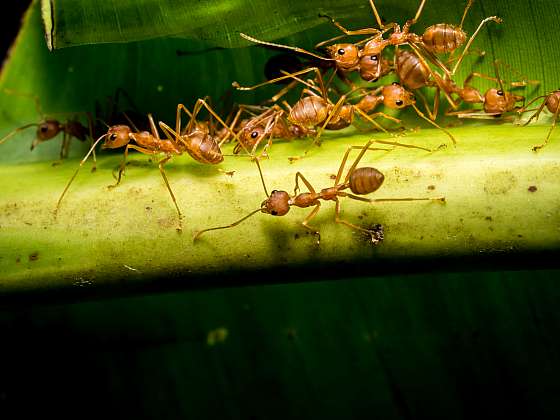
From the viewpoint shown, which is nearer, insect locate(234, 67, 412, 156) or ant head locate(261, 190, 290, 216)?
ant head locate(261, 190, 290, 216)

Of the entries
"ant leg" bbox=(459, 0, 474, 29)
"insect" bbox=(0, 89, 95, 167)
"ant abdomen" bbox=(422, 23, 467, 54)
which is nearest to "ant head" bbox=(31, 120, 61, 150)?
"insect" bbox=(0, 89, 95, 167)

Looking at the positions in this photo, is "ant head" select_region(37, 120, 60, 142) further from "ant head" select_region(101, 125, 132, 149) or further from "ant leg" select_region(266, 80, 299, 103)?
"ant leg" select_region(266, 80, 299, 103)

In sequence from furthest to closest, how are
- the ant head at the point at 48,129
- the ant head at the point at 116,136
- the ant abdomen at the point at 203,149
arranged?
the ant head at the point at 48,129 → the ant head at the point at 116,136 → the ant abdomen at the point at 203,149

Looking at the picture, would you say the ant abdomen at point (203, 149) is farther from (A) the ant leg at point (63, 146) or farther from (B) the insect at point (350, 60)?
(A) the ant leg at point (63, 146)

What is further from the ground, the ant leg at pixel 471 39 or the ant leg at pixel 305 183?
the ant leg at pixel 471 39

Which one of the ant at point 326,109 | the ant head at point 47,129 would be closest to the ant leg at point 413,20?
the ant at point 326,109

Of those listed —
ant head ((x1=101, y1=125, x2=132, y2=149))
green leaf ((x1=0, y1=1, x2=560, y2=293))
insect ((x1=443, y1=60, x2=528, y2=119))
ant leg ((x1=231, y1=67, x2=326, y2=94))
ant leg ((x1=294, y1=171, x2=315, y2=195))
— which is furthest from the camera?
ant head ((x1=101, y1=125, x2=132, y2=149))
